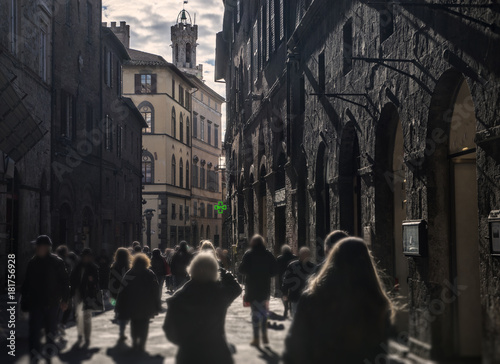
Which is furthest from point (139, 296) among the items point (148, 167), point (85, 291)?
point (148, 167)

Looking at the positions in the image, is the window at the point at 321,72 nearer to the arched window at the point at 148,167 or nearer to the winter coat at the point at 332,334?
Result: the winter coat at the point at 332,334

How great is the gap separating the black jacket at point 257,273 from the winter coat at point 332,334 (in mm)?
8661

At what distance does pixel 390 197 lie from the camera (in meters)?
14.4

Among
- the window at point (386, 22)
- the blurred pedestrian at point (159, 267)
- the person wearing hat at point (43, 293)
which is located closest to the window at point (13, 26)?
the blurred pedestrian at point (159, 267)

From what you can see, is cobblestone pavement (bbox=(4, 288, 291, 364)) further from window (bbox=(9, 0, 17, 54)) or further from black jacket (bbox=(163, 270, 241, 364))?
window (bbox=(9, 0, 17, 54))

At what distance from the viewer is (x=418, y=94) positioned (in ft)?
38.9

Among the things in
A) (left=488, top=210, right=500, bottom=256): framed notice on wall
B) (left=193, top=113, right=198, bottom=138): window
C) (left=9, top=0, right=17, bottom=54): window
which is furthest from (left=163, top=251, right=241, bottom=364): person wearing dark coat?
(left=193, top=113, right=198, bottom=138): window

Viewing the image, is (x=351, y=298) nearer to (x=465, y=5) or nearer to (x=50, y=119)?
(x=465, y=5)

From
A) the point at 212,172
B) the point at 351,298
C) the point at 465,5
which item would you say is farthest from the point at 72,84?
the point at 212,172

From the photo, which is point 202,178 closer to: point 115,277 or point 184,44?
point 184,44

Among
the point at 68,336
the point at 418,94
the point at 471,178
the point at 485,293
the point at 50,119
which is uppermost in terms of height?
the point at 50,119

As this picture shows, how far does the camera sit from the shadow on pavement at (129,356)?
434 inches

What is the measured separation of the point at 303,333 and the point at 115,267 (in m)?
11.0

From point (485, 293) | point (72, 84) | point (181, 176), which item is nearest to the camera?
point (485, 293)
